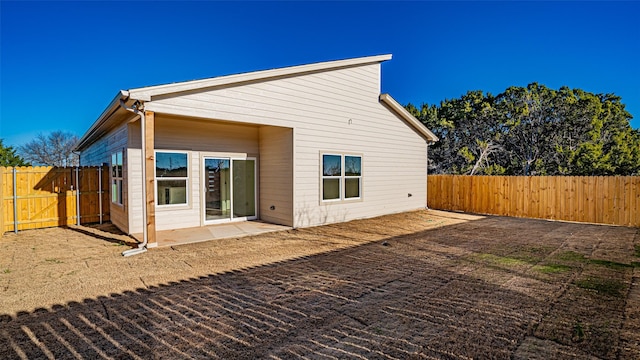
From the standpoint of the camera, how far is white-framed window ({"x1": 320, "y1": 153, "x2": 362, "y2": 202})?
9.70 m

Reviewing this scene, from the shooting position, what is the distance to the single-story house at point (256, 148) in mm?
7375

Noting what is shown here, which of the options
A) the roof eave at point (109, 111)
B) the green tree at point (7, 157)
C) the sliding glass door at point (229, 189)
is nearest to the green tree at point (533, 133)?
the sliding glass door at point (229, 189)

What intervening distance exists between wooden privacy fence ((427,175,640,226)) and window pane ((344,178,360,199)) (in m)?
5.49

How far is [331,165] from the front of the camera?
982 centimetres

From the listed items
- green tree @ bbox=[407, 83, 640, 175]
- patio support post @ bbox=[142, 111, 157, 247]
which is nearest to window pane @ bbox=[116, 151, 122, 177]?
patio support post @ bbox=[142, 111, 157, 247]

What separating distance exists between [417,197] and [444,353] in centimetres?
1095

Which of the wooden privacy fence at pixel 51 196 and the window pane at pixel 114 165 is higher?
the window pane at pixel 114 165

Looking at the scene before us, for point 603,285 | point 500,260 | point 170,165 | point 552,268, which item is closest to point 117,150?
point 170,165

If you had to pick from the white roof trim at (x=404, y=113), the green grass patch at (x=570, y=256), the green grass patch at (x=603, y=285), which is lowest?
the green grass patch at (x=570, y=256)

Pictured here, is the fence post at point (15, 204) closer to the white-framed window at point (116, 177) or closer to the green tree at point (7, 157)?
the white-framed window at point (116, 177)

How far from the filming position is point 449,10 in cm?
1271

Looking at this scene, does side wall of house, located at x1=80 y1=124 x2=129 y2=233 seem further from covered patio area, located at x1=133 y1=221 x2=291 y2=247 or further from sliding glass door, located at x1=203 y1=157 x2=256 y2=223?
sliding glass door, located at x1=203 y1=157 x2=256 y2=223

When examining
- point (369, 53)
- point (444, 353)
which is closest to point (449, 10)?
point (369, 53)

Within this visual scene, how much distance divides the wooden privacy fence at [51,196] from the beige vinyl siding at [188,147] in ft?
11.5
